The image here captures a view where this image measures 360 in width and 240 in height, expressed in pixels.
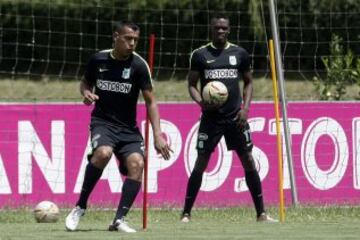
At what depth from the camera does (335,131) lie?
50.5 feet

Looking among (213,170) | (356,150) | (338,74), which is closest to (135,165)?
(213,170)

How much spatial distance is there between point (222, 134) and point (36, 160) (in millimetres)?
2948

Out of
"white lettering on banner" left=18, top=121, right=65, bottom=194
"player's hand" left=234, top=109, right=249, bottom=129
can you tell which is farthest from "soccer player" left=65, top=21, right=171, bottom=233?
"white lettering on banner" left=18, top=121, right=65, bottom=194

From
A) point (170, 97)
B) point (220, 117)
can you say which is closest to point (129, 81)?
point (220, 117)

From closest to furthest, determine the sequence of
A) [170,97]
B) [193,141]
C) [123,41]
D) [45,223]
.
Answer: [123,41] < [45,223] < [193,141] < [170,97]

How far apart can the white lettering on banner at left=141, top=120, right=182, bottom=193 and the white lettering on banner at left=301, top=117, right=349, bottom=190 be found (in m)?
Answer: 1.68

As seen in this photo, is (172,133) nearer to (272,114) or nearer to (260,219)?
(272,114)

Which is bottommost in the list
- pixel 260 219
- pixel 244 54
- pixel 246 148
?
pixel 260 219

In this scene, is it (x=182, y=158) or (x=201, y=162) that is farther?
(x=182, y=158)

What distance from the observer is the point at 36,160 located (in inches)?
581

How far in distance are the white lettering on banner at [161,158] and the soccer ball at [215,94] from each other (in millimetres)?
2336

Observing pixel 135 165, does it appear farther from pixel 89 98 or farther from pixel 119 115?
pixel 89 98

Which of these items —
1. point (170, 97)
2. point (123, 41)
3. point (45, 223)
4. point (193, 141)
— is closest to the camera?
point (123, 41)

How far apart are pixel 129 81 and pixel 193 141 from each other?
3.93m
